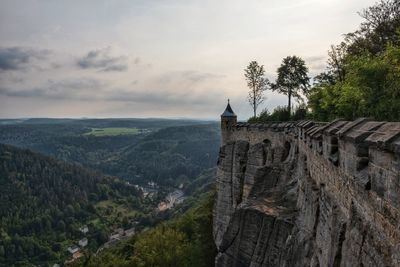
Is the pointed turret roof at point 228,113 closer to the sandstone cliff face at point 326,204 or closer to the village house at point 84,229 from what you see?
the sandstone cliff face at point 326,204

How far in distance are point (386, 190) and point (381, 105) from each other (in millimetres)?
16674

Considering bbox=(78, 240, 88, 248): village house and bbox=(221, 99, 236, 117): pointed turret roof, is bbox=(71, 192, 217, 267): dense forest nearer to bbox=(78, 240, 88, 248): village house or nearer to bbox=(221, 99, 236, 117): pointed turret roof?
bbox=(221, 99, 236, 117): pointed turret roof

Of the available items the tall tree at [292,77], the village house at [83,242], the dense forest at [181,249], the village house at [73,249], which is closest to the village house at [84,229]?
the village house at [83,242]

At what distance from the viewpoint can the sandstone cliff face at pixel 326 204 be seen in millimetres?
6223

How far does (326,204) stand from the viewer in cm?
1098

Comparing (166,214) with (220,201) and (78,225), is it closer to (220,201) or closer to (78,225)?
(78,225)

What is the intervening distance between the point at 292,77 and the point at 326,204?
41210mm

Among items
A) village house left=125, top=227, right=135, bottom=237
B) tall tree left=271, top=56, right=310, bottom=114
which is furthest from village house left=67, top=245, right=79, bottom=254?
tall tree left=271, top=56, right=310, bottom=114

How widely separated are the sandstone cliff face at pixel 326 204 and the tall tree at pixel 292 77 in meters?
23.5

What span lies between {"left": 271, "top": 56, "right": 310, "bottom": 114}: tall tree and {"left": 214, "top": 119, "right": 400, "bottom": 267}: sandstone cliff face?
23.5 meters

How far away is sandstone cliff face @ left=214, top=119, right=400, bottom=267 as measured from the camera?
6.22 meters

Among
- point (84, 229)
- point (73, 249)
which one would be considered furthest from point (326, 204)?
point (84, 229)

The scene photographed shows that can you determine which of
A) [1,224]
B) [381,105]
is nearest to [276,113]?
[381,105]

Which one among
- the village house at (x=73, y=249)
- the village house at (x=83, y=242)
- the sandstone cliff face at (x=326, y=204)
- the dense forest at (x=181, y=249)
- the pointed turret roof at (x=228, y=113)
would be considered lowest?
the village house at (x=73, y=249)
